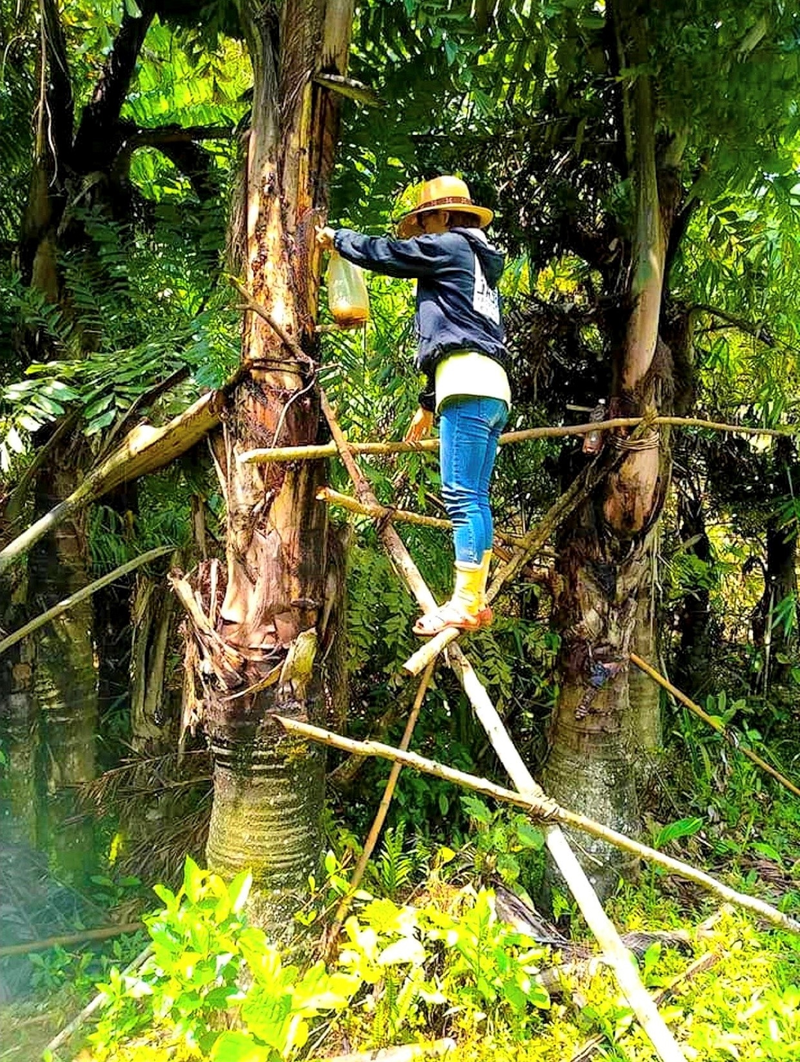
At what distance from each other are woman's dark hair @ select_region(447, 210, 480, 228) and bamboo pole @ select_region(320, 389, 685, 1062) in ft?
2.00

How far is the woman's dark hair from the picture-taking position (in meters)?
2.20

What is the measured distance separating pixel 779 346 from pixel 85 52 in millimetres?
3236

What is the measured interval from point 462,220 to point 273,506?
3.19 ft

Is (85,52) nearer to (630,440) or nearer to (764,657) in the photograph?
(630,440)

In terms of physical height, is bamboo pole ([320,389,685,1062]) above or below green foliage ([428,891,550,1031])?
above

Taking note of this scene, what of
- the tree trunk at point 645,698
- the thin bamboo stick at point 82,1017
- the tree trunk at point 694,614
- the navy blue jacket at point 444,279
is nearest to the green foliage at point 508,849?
the tree trunk at point 645,698

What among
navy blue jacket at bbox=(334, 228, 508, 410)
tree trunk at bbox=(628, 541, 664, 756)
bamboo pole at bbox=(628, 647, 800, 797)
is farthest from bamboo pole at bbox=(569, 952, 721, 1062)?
navy blue jacket at bbox=(334, 228, 508, 410)

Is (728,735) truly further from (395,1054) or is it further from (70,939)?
(70,939)

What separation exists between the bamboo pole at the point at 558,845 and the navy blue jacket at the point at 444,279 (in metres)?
0.40

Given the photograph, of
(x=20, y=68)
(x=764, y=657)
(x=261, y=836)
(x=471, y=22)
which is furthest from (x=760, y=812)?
(x=20, y=68)

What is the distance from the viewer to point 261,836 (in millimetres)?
2256

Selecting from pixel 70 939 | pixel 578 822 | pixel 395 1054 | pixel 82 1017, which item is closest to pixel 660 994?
pixel 395 1054

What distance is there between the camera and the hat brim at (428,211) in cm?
213

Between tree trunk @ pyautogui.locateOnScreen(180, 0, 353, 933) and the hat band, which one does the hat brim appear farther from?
tree trunk @ pyautogui.locateOnScreen(180, 0, 353, 933)
